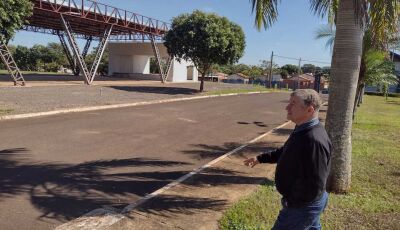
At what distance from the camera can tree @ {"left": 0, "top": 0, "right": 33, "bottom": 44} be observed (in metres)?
12.5

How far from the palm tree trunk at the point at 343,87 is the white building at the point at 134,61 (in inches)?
1618

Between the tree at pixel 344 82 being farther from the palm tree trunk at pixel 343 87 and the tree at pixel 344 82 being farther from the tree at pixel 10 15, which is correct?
the tree at pixel 10 15

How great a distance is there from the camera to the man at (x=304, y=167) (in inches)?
131

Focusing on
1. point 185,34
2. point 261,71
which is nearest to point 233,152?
point 185,34

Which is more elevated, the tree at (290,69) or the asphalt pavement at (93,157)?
the tree at (290,69)

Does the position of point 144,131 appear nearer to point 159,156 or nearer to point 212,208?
point 159,156

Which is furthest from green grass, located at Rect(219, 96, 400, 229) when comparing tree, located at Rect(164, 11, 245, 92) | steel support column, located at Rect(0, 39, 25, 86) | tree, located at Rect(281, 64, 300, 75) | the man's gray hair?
tree, located at Rect(281, 64, 300, 75)

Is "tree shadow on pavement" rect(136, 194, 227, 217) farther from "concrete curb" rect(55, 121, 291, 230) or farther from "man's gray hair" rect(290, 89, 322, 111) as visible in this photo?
"man's gray hair" rect(290, 89, 322, 111)

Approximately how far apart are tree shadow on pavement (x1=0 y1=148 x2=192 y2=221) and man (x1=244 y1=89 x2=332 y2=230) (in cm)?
309

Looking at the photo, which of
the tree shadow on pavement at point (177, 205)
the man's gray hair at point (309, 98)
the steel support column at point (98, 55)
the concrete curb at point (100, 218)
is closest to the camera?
the man's gray hair at point (309, 98)

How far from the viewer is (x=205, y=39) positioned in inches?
1195

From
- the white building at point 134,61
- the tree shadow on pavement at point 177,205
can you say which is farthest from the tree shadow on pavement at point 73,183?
the white building at point 134,61

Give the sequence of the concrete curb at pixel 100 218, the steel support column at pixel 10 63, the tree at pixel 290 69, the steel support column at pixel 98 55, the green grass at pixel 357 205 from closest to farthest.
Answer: the concrete curb at pixel 100 218 → the green grass at pixel 357 205 → the steel support column at pixel 10 63 → the steel support column at pixel 98 55 → the tree at pixel 290 69

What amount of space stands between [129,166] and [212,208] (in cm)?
272
